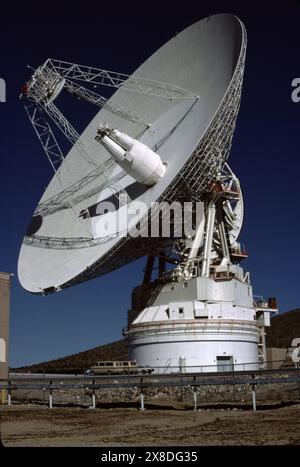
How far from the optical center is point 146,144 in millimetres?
36094

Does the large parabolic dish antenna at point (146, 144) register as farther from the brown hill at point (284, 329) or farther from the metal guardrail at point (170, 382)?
the brown hill at point (284, 329)

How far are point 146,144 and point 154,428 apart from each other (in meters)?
23.9

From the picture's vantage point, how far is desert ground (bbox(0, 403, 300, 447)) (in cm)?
1158

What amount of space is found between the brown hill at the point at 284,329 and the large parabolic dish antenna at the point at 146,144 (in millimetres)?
72638

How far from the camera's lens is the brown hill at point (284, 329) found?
362 feet

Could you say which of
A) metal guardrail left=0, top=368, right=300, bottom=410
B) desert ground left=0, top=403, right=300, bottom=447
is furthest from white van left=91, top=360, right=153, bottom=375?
desert ground left=0, top=403, right=300, bottom=447

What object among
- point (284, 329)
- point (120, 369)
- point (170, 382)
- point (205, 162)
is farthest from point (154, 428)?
point (284, 329)

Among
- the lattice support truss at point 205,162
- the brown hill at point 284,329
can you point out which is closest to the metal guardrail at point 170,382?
the lattice support truss at point 205,162

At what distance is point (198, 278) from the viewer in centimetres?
3584

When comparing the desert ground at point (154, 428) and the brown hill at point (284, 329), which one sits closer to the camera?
the desert ground at point (154, 428)

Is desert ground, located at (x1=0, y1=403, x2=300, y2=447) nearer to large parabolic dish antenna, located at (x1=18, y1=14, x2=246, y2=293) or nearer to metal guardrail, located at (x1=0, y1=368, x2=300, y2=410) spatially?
metal guardrail, located at (x1=0, y1=368, x2=300, y2=410)
